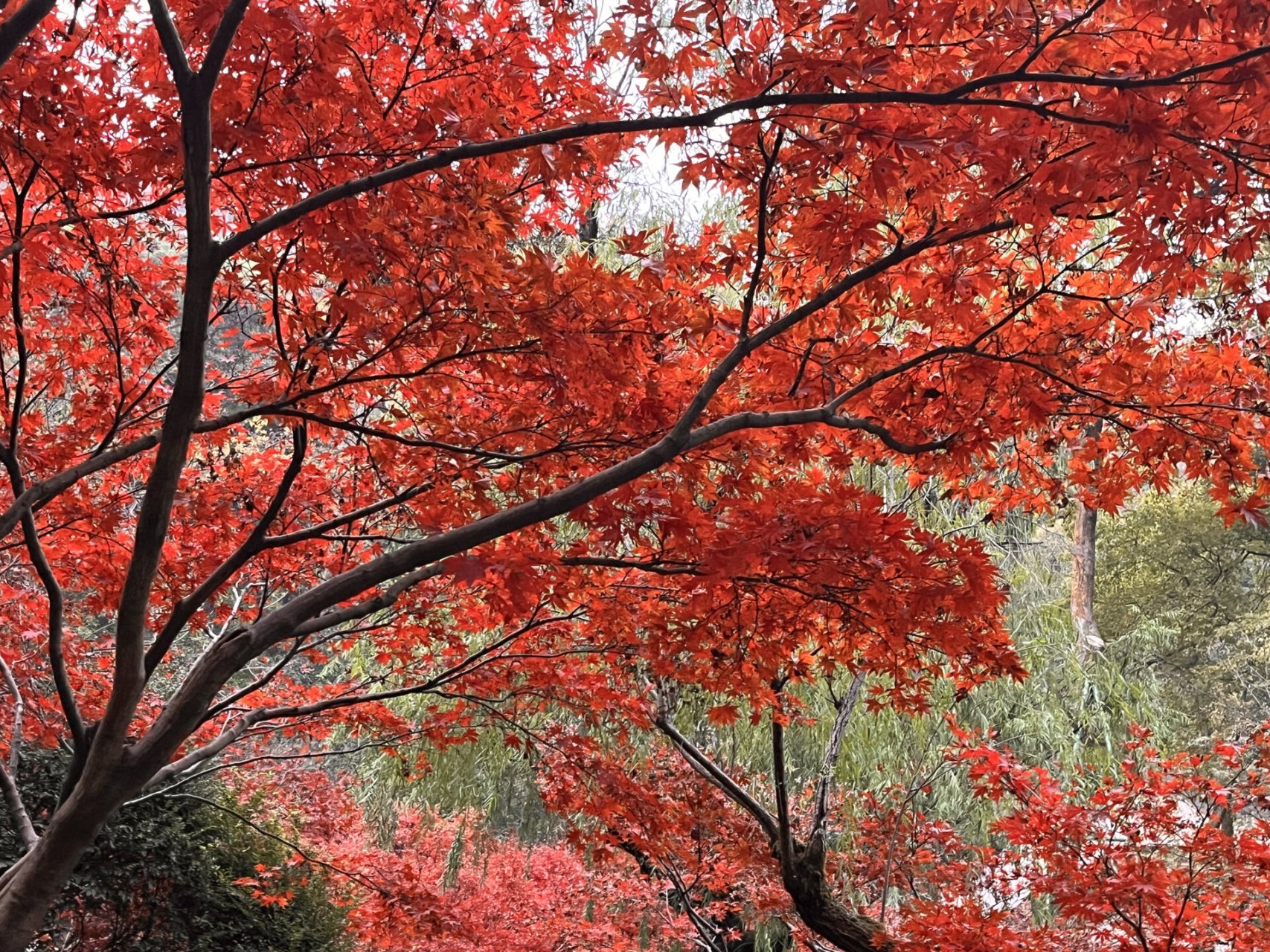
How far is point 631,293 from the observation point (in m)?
2.35

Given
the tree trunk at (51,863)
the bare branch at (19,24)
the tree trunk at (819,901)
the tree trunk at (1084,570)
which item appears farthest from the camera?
the tree trunk at (1084,570)

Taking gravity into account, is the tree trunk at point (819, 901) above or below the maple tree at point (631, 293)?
below

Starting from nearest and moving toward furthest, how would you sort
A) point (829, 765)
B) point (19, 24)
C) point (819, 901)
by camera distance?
1. point (19, 24)
2. point (819, 901)
3. point (829, 765)

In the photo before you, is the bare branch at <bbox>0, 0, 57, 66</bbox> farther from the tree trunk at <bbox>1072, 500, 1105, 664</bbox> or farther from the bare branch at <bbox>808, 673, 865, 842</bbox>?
the tree trunk at <bbox>1072, 500, 1105, 664</bbox>

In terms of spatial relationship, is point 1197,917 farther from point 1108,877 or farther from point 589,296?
point 589,296

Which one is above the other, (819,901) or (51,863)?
(819,901)

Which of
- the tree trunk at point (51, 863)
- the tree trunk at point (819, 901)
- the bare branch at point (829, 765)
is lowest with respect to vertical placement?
the tree trunk at point (51, 863)

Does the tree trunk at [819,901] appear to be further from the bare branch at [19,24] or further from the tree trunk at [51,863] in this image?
the bare branch at [19,24]

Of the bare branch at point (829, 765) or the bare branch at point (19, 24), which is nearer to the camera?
the bare branch at point (19, 24)

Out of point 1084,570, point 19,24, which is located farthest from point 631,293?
point 1084,570

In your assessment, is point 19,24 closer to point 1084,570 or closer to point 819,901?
point 819,901

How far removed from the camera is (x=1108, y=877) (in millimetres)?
3051

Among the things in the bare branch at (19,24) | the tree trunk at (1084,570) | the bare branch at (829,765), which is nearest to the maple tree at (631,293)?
the bare branch at (19,24)

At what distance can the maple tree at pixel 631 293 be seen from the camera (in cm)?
180
